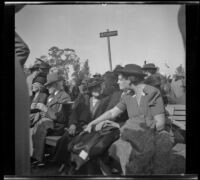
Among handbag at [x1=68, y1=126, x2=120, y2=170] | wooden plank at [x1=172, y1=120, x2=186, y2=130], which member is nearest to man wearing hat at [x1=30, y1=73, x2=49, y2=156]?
handbag at [x1=68, y1=126, x2=120, y2=170]

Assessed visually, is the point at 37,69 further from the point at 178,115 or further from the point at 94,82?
the point at 178,115

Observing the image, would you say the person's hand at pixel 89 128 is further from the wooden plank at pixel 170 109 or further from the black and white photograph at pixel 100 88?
the wooden plank at pixel 170 109

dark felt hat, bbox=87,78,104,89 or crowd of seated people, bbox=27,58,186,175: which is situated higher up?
dark felt hat, bbox=87,78,104,89

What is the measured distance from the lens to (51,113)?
2711 mm

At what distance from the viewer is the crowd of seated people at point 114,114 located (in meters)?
2.64

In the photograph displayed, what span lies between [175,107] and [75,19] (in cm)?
141

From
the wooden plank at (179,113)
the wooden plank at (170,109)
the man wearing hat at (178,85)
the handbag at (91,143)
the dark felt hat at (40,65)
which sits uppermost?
the dark felt hat at (40,65)

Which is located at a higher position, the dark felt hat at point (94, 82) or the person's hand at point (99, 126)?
the dark felt hat at point (94, 82)

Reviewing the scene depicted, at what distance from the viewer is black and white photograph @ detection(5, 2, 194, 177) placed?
2.65m

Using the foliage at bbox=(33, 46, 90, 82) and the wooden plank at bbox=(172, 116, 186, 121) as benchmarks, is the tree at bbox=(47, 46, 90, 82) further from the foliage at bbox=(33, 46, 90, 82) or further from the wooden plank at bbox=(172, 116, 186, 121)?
the wooden plank at bbox=(172, 116, 186, 121)

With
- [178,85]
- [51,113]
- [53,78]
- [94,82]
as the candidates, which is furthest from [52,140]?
[178,85]

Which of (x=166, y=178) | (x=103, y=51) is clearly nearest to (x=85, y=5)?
(x=103, y=51)

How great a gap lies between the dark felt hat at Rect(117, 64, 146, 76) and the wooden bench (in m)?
0.48

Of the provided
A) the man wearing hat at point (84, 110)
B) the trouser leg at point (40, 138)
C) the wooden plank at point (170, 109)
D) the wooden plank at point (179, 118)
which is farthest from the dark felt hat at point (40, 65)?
the wooden plank at point (179, 118)
